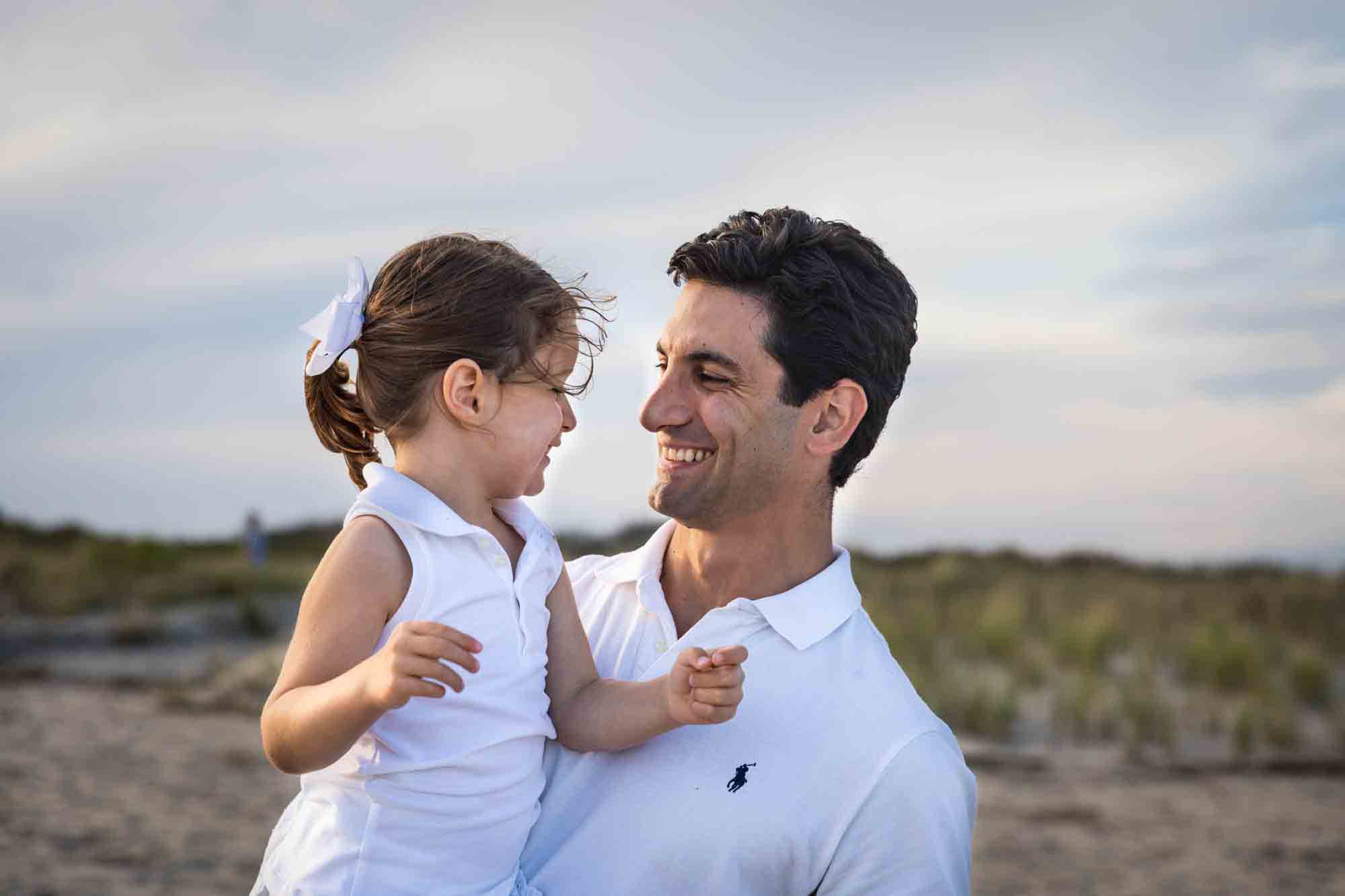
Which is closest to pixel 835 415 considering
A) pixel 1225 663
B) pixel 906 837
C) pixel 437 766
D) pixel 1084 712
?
pixel 906 837

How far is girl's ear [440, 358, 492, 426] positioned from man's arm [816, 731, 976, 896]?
1.07 m

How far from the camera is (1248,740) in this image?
452 inches

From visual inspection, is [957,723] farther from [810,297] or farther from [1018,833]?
[810,297]

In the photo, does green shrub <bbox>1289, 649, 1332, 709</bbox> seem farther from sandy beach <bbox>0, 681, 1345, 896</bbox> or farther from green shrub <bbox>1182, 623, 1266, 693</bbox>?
sandy beach <bbox>0, 681, 1345, 896</bbox>

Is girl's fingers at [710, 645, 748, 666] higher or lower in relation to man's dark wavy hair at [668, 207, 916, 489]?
lower

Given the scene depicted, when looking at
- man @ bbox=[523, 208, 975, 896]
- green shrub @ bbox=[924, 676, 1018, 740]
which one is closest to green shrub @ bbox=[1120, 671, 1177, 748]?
green shrub @ bbox=[924, 676, 1018, 740]

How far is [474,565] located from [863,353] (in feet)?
4.11

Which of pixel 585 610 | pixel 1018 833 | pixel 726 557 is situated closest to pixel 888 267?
pixel 726 557

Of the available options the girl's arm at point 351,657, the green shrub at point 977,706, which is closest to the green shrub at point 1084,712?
the green shrub at point 977,706

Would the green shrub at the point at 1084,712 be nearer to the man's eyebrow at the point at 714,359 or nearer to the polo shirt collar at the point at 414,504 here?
the man's eyebrow at the point at 714,359

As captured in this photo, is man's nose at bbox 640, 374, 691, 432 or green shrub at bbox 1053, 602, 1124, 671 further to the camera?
green shrub at bbox 1053, 602, 1124, 671

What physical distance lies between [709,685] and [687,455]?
1.02m

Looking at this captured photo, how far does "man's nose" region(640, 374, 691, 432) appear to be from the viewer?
10.8 feet

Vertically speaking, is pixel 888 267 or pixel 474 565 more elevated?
pixel 888 267
